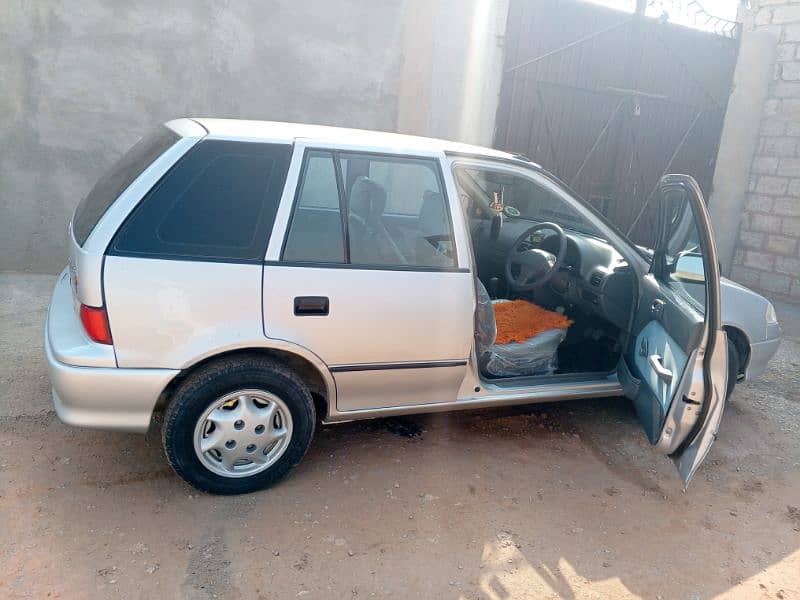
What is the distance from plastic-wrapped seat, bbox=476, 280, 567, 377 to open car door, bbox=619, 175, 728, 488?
1.41 feet

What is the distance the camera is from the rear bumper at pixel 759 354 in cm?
403

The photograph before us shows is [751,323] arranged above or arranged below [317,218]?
below

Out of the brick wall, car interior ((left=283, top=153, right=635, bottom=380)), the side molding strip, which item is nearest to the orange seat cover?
car interior ((left=283, top=153, right=635, bottom=380))

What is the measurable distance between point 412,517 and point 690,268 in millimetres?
1912

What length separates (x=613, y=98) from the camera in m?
7.77

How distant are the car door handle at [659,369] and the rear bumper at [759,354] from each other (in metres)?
1.11

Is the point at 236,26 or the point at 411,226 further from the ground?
the point at 236,26

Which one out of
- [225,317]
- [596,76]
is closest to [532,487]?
[225,317]

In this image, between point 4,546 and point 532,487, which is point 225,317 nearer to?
point 4,546

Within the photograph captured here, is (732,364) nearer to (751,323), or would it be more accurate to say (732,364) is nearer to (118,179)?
(751,323)

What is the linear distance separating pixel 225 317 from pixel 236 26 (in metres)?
4.29

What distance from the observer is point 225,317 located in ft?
9.04

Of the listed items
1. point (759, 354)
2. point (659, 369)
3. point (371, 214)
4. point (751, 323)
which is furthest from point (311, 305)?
point (759, 354)

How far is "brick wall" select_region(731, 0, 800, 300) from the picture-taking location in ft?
26.2
